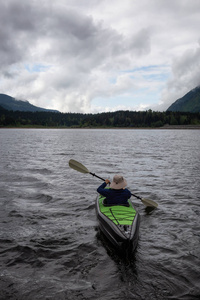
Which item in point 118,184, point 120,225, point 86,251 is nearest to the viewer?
point 120,225

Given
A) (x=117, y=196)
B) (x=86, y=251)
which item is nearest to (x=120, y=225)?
(x=86, y=251)

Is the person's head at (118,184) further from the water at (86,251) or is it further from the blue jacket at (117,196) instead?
the water at (86,251)

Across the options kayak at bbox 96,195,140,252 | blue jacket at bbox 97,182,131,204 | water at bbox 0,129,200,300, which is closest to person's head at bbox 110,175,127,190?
blue jacket at bbox 97,182,131,204

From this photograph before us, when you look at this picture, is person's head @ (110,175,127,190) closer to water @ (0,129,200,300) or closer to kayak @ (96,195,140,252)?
kayak @ (96,195,140,252)

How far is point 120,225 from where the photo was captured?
7.25 metres

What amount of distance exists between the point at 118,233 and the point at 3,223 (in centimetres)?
528

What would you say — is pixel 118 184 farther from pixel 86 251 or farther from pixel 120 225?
pixel 86 251

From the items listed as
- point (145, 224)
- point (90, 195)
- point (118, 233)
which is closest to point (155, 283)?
point (118, 233)

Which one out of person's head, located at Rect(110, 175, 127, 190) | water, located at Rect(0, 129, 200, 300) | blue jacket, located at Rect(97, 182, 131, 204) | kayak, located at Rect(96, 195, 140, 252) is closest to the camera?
water, located at Rect(0, 129, 200, 300)

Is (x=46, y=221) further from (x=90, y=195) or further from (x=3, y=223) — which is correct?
(x=90, y=195)

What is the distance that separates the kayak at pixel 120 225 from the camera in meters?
6.79

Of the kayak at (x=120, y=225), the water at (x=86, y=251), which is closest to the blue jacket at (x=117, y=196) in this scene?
the kayak at (x=120, y=225)

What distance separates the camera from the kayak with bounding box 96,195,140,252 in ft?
22.3

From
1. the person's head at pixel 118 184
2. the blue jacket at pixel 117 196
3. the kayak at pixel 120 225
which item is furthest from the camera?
the blue jacket at pixel 117 196
